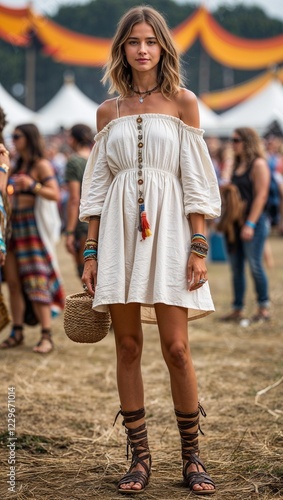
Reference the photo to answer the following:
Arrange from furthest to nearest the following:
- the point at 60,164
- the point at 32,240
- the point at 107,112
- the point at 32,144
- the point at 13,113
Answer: the point at 13,113 < the point at 60,164 < the point at 32,240 < the point at 32,144 < the point at 107,112

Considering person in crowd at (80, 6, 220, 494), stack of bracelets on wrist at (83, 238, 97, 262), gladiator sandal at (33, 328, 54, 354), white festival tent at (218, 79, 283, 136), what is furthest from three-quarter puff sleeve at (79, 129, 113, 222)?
white festival tent at (218, 79, 283, 136)

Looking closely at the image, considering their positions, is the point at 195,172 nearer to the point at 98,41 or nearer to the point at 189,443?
the point at 189,443

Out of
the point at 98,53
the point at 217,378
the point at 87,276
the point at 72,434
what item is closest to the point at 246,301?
the point at 217,378

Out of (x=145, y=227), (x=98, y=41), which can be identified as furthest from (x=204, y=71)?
(x=145, y=227)

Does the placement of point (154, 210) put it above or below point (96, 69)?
below

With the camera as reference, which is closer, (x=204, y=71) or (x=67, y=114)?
(x=67, y=114)

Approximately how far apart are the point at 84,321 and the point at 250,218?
413cm

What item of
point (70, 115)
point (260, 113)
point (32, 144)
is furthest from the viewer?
point (70, 115)

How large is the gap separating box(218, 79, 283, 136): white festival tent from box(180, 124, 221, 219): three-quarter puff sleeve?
779 inches

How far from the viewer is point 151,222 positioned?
3330 mm

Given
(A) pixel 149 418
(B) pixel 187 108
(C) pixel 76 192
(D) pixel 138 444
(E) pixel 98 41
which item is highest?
(E) pixel 98 41

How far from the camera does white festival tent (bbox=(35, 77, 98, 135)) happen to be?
80.5ft

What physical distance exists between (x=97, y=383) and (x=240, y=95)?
31959 millimetres

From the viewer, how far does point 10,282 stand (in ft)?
21.5
